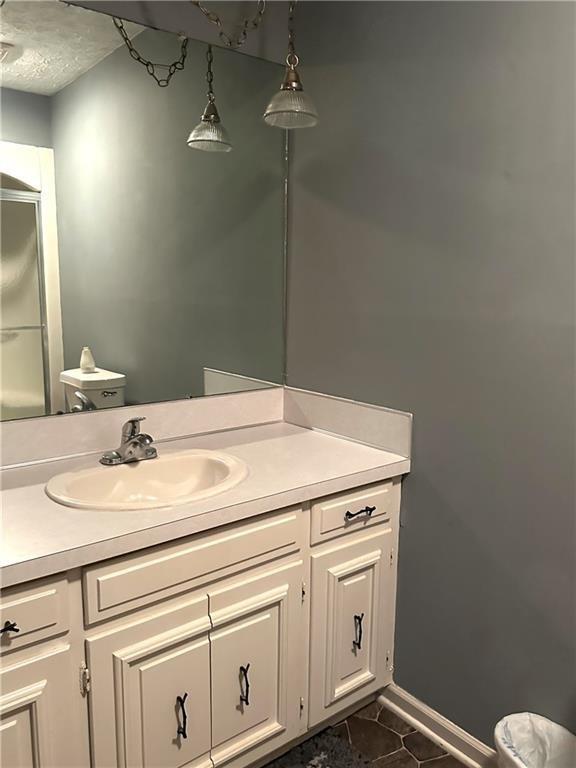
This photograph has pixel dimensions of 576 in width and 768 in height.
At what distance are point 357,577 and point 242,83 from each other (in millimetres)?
1620

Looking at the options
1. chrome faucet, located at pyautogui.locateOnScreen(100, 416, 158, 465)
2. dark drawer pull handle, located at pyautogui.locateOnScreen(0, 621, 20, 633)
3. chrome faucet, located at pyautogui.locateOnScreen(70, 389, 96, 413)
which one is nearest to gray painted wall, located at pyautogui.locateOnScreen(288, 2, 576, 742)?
chrome faucet, located at pyautogui.locateOnScreen(100, 416, 158, 465)

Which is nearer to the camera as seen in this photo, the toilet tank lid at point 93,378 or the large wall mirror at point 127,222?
the large wall mirror at point 127,222

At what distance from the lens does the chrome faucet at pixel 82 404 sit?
1.85m

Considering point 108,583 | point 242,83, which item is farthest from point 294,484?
point 242,83

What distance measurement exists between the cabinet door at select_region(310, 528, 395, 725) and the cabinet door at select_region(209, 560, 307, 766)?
0.06 meters

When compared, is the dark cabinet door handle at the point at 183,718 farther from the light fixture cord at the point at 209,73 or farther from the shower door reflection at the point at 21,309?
the light fixture cord at the point at 209,73

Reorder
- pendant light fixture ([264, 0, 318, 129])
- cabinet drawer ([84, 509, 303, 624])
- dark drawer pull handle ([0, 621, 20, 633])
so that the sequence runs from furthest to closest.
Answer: pendant light fixture ([264, 0, 318, 129]), cabinet drawer ([84, 509, 303, 624]), dark drawer pull handle ([0, 621, 20, 633])

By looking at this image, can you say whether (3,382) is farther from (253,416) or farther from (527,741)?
(527,741)

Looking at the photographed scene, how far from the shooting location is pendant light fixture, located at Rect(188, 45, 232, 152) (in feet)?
6.62

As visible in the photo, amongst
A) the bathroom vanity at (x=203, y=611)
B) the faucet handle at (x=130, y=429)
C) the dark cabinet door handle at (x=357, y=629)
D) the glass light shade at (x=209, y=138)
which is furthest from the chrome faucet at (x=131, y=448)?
the glass light shade at (x=209, y=138)

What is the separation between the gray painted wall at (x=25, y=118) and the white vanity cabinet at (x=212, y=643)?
112 centimetres

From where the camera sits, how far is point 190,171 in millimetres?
2027

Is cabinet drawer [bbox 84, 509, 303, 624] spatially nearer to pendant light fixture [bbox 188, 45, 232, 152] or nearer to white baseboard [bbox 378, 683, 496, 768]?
white baseboard [bbox 378, 683, 496, 768]

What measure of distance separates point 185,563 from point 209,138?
1363mm
